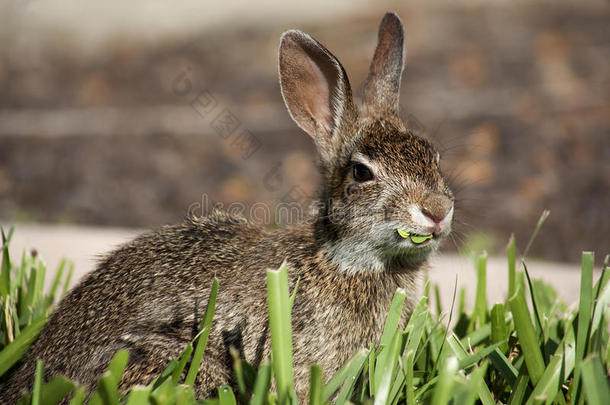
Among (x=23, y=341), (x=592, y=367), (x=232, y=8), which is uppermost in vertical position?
(x=232, y=8)

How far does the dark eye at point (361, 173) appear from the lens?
8.42ft

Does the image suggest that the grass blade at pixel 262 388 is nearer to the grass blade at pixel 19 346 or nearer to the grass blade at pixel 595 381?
the grass blade at pixel 595 381

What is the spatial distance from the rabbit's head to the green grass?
0.28 metres

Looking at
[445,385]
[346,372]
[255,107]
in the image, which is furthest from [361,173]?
[255,107]

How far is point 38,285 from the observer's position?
2834 millimetres

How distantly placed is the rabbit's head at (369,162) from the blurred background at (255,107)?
1958mm

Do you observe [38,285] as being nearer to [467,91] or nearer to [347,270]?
[347,270]

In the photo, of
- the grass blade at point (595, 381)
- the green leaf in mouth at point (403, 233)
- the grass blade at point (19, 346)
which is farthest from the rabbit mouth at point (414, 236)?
the grass blade at point (19, 346)

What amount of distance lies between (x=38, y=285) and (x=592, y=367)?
2.28m

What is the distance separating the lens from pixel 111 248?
3703 mm

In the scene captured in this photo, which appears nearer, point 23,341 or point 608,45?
point 23,341

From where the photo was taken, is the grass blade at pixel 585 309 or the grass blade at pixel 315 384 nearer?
the grass blade at pixel 315 384

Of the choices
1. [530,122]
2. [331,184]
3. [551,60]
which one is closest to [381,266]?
[331,184]

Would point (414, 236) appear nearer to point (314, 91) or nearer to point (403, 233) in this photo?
point (403, 233)
